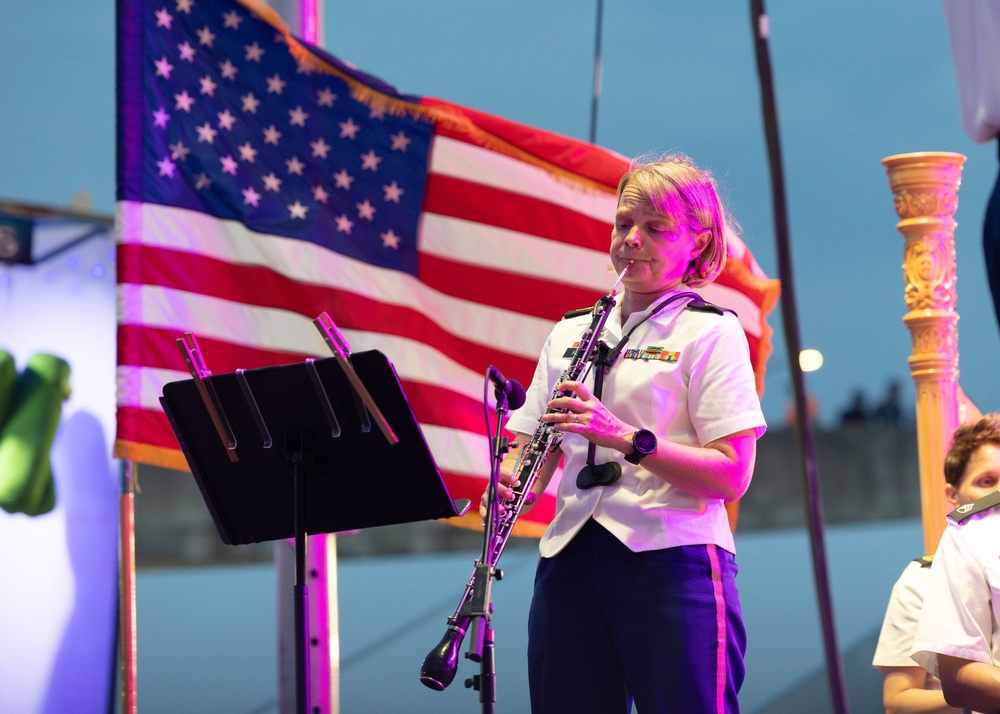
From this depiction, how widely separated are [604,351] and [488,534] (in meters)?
0.41

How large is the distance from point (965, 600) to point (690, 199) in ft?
2.73

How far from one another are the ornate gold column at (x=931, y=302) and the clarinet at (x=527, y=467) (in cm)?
131

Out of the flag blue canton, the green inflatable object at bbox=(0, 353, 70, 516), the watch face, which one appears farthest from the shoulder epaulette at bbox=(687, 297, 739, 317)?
the green inflatable object at bbox=(0, 353, 70, 516)

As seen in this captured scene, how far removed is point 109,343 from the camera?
157 inches

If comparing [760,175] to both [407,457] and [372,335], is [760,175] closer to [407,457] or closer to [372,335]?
[372,335]

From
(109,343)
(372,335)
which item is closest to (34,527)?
(109,343)

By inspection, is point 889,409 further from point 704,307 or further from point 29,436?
point 704,307

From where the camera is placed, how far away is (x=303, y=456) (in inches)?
87.2

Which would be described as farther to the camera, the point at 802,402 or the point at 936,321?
the point at 802,402

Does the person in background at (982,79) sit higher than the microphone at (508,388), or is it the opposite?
the person in background at (982,79)

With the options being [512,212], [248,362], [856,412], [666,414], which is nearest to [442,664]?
[666,414]

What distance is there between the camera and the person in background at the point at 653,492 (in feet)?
6.40

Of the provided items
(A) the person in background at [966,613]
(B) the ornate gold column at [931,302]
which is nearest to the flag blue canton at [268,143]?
(B) the ornate gold column at [931,302]

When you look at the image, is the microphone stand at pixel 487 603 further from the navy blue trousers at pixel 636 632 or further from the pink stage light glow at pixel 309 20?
the pink stage light glow at pixel 309 20
